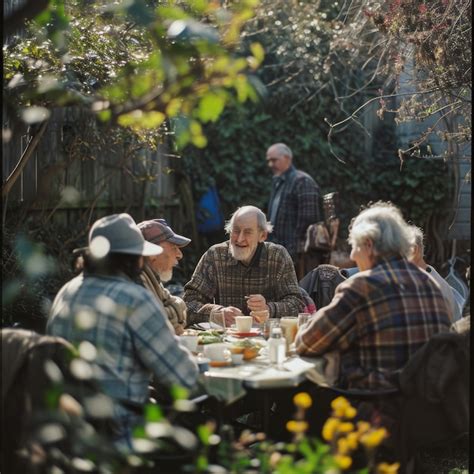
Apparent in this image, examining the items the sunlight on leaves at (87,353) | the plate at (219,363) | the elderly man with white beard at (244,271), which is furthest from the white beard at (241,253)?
the sunlight on leaves at (87,353)

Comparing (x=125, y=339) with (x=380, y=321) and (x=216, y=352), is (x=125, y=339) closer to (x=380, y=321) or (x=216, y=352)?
(x=216, y=352)

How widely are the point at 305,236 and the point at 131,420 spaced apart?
5.86 meters

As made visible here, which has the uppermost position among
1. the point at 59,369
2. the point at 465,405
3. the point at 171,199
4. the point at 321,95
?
the point at 321,95

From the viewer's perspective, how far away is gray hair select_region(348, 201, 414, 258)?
4.18 meters

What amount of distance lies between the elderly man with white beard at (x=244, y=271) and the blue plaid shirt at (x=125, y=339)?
7.21 feet

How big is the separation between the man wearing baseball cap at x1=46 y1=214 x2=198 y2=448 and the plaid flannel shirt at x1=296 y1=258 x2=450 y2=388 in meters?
0.72

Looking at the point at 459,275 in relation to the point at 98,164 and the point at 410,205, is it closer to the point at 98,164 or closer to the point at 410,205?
the point at 410,205

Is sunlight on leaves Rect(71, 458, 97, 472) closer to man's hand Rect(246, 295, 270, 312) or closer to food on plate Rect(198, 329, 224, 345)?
food on plate Rect(198, 329, 224, 345)

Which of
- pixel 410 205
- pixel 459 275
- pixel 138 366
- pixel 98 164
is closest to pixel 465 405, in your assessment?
pixel 138 366

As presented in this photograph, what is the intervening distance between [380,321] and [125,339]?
111 cm

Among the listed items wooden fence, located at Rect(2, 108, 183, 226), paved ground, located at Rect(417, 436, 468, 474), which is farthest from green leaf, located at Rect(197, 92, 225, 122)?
wooden fence, located at Rect(2, 108, 183, 226)

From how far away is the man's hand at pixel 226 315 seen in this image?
5.48 metres

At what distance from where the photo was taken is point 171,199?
1160cm

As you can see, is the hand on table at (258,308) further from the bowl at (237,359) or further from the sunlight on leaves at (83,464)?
the sunlight on leaves at (83,464)
